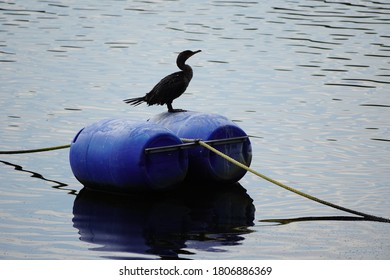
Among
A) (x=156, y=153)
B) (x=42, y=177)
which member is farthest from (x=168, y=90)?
(x=42, y=177)

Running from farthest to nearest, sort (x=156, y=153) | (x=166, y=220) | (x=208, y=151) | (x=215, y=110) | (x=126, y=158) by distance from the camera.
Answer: (x=215, y=110)
(x=208, y=151)
(x=156, y=153)
(x=126, y=158)
(x=166, y=220)

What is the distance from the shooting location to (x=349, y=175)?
15.7 m

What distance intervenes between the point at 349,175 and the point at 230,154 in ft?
7.02

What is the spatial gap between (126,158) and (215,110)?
7.52m

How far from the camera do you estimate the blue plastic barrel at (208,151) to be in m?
14.4

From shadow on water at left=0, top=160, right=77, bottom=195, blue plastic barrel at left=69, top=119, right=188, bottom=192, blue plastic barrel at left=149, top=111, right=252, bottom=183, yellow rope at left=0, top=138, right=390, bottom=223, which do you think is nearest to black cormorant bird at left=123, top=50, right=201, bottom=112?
blue plastic barrel at left=149, top=111, right=252, bottom=183

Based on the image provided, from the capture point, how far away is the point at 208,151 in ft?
47.2

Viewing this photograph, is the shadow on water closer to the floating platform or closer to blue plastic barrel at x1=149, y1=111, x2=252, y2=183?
the floating platform

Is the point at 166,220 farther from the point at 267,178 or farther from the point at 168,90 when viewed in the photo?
the point at 168,90

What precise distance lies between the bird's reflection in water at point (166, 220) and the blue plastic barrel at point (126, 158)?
29cm

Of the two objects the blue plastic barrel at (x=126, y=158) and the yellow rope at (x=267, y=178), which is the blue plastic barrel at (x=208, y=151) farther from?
the blue plastic barrel at (x=126, y=158)

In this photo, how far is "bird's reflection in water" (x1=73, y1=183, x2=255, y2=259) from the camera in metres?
12.1

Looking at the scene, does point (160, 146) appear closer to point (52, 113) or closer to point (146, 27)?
point (52, 113)

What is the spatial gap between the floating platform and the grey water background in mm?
329
